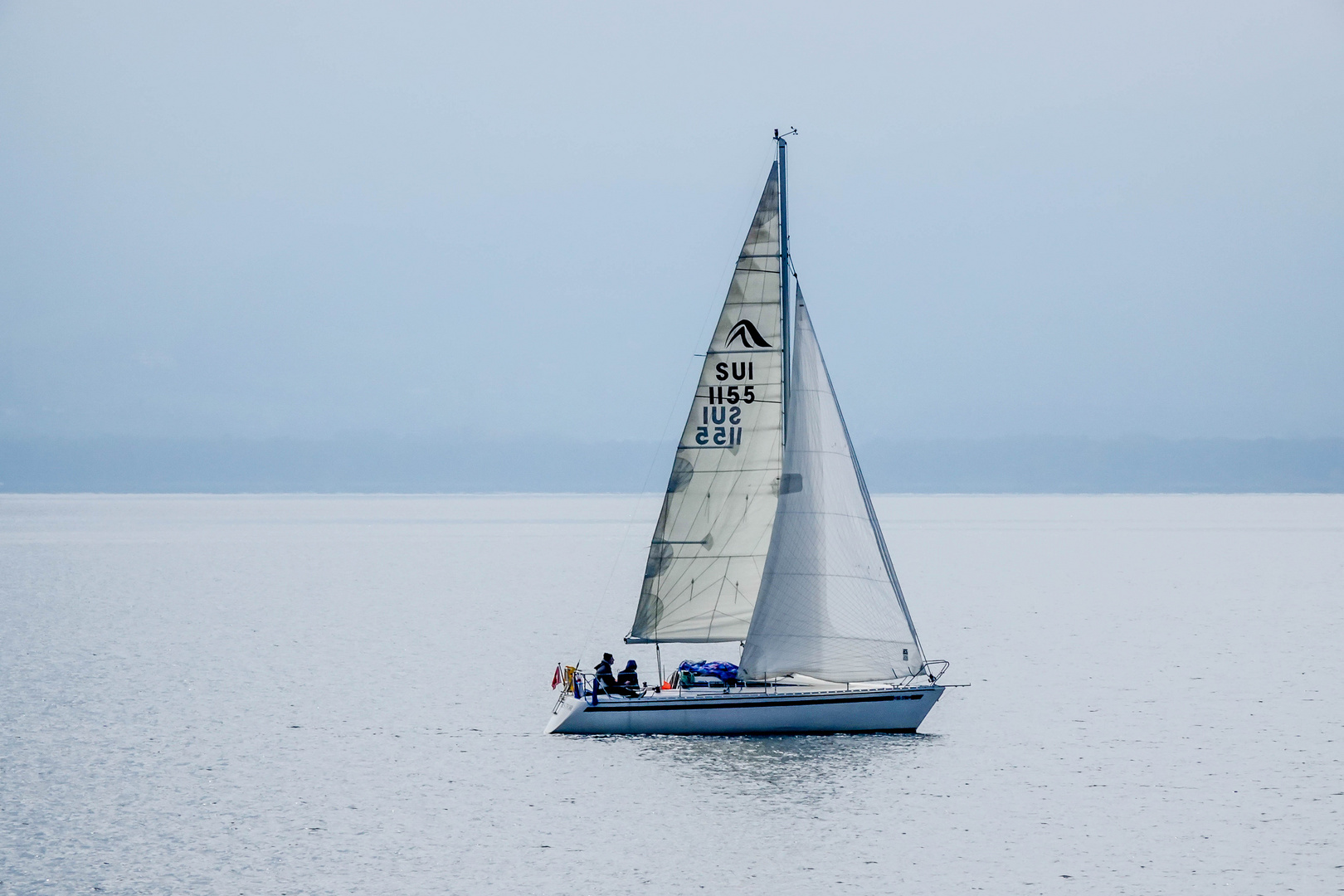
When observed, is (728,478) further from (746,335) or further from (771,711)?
(771,711)

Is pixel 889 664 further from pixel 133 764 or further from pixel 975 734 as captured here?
pixel 133 764

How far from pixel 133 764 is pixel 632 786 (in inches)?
555

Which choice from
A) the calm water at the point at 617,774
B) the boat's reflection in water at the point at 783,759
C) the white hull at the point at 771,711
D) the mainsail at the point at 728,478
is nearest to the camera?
the calm water at the point at 617,774

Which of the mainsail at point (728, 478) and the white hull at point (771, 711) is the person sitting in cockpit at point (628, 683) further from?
the mainsail at point (728, 478)

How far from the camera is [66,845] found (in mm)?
30094

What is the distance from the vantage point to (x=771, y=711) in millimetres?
35781

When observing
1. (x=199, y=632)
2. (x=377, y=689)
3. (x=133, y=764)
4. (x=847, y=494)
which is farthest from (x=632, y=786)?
(x=199, y=632)

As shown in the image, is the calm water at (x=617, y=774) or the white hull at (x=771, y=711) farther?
the white hull at (x=771, y=711)

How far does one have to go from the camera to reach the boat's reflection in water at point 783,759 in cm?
3400

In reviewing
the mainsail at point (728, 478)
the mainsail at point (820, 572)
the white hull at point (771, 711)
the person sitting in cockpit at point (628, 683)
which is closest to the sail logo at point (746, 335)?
the mainsail at point (728, 478)

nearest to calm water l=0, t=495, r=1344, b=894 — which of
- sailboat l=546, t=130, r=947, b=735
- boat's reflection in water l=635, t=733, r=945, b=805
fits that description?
boat's reflection in water l=635, t=733, r=945, b=805

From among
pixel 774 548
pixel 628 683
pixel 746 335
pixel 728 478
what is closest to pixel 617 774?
pixel 628 683

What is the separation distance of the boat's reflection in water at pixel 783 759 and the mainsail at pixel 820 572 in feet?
6.39

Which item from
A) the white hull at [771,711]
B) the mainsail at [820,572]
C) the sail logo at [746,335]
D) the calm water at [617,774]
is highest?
the sail logo at [746,335]
